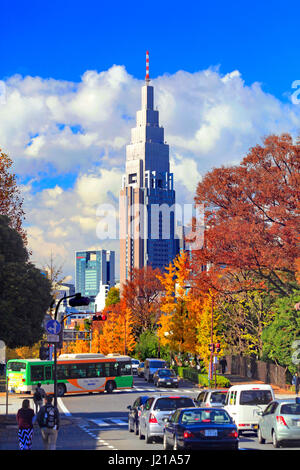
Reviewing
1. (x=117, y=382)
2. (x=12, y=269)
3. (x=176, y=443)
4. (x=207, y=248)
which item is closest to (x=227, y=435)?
(x=176, y=443)

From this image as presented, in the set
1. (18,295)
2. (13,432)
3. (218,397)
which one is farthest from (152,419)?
(18,295)

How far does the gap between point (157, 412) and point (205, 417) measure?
214 inches

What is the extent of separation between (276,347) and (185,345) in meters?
17.4

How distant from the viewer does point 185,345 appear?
72250mm

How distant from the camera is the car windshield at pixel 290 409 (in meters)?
22.7

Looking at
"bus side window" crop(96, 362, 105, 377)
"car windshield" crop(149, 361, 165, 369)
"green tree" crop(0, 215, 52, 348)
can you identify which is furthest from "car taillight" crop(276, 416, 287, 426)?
"car windshield" crop(149, 361, 165, 369)

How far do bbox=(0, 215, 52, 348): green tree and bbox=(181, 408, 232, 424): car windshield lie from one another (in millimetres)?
12736

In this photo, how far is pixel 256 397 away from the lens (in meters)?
27.5

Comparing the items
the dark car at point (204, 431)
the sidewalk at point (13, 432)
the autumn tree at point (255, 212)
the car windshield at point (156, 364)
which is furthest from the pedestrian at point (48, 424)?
the car windshield at point (156, 364)

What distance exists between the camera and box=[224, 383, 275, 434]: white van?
2702 centimetres

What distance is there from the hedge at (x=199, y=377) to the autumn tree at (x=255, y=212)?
8081 mm

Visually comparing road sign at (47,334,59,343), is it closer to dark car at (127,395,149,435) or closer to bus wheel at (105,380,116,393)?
dark car at (127,395,149,435)

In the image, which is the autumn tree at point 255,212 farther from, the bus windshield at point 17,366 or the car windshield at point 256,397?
the car windshield at point 256,397

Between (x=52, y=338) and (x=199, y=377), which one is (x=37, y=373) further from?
(x=52, y=338)
